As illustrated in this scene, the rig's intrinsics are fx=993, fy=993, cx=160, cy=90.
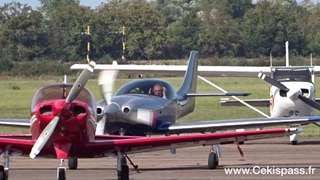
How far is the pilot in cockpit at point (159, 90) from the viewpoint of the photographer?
16.5 meters

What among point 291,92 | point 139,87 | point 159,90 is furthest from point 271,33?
point 139,87

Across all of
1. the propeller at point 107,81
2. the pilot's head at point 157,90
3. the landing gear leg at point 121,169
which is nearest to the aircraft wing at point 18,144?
the landing gear leg at point 121,169

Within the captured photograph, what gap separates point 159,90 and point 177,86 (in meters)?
25.3

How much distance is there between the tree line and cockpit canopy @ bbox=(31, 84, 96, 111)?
128 ft

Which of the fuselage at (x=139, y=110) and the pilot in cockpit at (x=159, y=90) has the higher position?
the pilot in cockpit at (x=159, y=90)

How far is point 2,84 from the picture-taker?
47469 mm

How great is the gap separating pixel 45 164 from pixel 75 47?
126ft

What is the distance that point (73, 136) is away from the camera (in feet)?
38.3

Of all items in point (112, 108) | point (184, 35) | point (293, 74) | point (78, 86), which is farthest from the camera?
point (184, 35)

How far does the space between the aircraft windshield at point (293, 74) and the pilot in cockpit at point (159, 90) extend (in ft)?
19.3

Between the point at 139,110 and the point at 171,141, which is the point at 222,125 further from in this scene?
the point at 171,141

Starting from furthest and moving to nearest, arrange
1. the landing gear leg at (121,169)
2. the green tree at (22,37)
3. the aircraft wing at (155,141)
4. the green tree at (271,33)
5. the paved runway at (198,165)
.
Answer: the green tree at (271,33), the green tree at (22,37), the paved runway at (198,165), the landing gear leg at (121,169), the aircraft wing at (155,141)

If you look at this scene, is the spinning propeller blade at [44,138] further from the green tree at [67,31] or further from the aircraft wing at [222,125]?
the green tree at [67,31]

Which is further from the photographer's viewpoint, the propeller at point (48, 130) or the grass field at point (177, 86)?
the grass field at point (177, 86)
